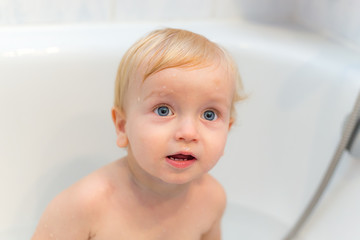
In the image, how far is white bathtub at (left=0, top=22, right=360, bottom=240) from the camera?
1023 mm

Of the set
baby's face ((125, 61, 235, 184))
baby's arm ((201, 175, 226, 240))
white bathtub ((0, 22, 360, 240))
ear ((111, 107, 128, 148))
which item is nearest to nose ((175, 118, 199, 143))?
baby's face ((125, 61, 235, 184))

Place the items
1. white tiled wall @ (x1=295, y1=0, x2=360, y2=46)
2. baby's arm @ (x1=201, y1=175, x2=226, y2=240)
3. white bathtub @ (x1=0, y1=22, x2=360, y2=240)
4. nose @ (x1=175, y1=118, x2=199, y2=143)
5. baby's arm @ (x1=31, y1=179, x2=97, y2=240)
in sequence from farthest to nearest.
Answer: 1. white tiled wall @ (x1=295, y1=0, x2=360, y2=46)
2. white bathtub @ (x1=0, y1=22, x2=360, y2=240)
3. baby's arm @ (x1=201, y1=175, x2=226, y2=240)
4. baby's arm @ (x1=31, y1=179, x2=97, y2=240)
5. nose @ (x1=175, y1=118, x2=199, y2=143)

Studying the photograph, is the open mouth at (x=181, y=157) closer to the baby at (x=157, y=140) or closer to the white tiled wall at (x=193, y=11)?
the baby at (x=157, y=140)

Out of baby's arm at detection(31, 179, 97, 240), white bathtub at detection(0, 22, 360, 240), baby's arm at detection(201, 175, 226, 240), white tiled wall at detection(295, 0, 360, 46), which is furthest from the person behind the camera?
white tiled wall at detection(295, 0, 360, 46)

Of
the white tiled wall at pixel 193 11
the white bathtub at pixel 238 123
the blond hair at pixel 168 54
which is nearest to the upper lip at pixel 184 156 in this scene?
the blond hair at pixel 168 54

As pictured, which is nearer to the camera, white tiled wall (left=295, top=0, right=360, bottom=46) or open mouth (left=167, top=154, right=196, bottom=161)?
open mouth (left=167, top=154, right=196, bottom=161)

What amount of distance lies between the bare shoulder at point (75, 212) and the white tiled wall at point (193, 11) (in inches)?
18.1

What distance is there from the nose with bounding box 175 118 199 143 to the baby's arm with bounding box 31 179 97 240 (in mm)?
202

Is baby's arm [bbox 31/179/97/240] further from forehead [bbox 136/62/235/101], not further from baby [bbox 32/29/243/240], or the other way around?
forehead [bbox 136/62/235/101]

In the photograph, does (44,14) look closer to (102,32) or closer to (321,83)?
(102,32)

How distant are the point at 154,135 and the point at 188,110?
0.05 m

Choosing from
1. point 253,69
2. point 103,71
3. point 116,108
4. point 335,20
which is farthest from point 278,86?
point 116,108

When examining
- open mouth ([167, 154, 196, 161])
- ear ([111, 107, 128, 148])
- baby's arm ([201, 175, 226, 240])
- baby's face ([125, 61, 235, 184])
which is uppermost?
baby's face ([125, 61, 235, 184])

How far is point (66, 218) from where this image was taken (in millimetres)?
773
